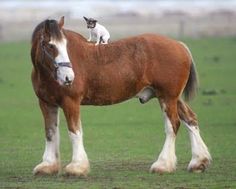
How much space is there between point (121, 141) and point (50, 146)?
16.1ft

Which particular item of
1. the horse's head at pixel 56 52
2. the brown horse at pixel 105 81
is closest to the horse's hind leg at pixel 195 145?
the brown horse at pixel 105 81

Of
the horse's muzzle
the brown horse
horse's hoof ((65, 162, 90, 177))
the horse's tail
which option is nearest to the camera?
the horse's muzzle

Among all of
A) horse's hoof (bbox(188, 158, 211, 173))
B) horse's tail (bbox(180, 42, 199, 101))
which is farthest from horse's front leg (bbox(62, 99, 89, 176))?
horse's tail (bbox(180, 42, 199, 101))

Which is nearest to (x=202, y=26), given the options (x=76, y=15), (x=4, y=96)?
(x=4, y=96)

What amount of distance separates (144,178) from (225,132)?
751cm

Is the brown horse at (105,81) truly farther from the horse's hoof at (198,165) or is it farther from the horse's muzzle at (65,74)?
the horse's muzzle at (65,74)

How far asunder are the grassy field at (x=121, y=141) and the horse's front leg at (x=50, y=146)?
0.70 feet

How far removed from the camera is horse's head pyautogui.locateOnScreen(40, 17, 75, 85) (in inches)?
622

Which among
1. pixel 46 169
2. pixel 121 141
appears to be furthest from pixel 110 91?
pixel 121 141

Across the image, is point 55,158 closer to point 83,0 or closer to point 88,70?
point 88,70

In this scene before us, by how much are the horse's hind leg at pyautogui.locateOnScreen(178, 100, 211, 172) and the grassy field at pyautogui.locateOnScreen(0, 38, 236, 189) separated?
0.20 metres

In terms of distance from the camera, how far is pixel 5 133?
77.6 ft

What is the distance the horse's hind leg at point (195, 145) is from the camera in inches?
668

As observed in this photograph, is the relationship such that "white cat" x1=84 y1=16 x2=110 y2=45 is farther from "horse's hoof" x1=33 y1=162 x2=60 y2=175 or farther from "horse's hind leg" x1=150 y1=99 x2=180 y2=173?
"horse's hoof" x1=33 y1=162 x2=60 y2=175
